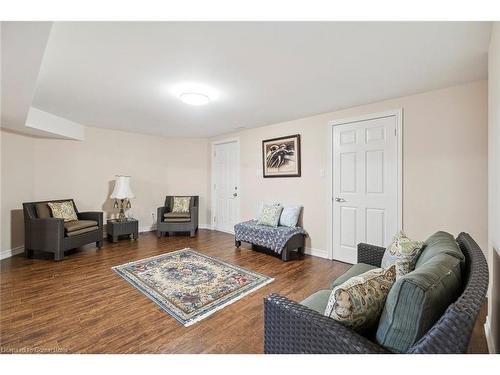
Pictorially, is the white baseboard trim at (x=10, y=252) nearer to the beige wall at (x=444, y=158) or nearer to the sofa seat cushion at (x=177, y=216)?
the sofa seat cushion at (x=177, y=216)

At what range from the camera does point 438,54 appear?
1888 mm

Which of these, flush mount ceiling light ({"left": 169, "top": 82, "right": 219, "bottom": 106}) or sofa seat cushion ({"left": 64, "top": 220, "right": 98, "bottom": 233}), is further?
sofa seat cushion ({"left": 64, "top": 220, "right": 98, "bottom": 233})

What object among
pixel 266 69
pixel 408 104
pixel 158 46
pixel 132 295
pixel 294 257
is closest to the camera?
pixel 158 46

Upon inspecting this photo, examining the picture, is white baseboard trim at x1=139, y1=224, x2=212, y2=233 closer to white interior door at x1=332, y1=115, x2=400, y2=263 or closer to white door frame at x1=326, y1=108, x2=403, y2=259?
white door frame at x1=326, y1=108, x2=403, y2=259

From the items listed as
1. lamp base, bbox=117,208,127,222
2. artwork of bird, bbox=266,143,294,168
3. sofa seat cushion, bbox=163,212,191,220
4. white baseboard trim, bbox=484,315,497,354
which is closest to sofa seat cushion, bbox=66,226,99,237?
lamp base, bbox=117,208,127,222

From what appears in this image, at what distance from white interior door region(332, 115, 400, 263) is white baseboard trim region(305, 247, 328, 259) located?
15cm

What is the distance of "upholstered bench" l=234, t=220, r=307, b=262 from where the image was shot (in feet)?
11.0

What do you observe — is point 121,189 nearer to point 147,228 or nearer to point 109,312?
point 147,228

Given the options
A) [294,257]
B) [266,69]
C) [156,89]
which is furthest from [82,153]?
[294,257]

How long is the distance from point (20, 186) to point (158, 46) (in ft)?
12.1

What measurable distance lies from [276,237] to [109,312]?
217 cm

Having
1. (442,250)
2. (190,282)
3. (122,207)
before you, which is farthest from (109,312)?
(122,207)

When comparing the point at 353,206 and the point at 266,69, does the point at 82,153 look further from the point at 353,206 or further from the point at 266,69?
the point at 353,206
